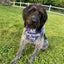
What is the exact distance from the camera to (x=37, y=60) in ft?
10.9

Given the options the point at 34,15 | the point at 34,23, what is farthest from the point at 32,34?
the point at 34,15

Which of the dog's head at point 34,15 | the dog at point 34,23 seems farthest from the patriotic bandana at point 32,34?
the dog's head at point 34,15

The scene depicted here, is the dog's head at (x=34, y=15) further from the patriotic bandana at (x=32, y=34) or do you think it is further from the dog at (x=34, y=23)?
the patriotic bandana at (x=32, y=34)

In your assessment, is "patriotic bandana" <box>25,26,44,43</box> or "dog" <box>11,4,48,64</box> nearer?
"dog" <box>11,4,48,64</box>

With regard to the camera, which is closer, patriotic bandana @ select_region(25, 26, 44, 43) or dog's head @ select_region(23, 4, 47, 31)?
dog's head @ select_region(23, 4, 47, 31)

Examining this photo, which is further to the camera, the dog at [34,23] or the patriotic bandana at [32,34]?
the patriotic bandana at [32,34]

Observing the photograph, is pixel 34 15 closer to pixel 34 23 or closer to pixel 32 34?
pixel 34 23

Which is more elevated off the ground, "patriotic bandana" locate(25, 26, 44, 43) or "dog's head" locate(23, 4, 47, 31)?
"dog's head" locate(23, 4, 47, 31)

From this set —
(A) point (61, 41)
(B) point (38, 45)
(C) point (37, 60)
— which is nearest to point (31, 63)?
(C) point (37, 60)

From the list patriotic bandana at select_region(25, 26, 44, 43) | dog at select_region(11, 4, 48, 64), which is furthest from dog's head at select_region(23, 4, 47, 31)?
patriotic bandana at select_region(25, 26, 44, 43)

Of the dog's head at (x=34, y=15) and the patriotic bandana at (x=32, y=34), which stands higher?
the dog's head at (x=34, y=15)

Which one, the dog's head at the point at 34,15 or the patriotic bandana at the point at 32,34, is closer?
the dog's head at the point at 34,15

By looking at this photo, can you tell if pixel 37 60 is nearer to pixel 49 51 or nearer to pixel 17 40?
pixel 49 51

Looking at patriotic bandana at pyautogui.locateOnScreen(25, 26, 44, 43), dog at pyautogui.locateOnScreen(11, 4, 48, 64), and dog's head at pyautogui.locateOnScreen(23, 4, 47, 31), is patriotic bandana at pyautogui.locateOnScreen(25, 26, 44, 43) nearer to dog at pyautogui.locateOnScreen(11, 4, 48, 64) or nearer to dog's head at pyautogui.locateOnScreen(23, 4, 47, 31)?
dog at pyautogui.locateOnScreen(11, 4, 48, 64)
